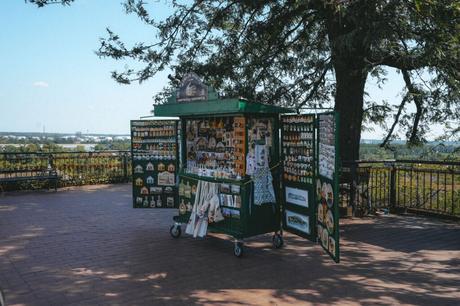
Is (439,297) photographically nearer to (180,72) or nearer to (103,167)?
(180,72)

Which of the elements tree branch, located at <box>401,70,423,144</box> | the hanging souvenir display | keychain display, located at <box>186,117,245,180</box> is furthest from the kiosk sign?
tree branch, located at <box>401,70,423,144</box>

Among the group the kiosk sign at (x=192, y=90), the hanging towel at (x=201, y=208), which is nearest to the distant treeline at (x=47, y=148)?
the kiosk sign at (x=192, y=90)

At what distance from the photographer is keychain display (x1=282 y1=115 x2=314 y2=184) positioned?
6.28 metres

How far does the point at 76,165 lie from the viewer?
15375 millimetres

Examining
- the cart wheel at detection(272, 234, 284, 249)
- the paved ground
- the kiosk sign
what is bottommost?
the paved ground

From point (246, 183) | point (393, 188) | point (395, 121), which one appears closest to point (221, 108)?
point (246, 183)

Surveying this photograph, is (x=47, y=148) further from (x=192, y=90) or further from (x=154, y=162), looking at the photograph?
(x=192, y=90)

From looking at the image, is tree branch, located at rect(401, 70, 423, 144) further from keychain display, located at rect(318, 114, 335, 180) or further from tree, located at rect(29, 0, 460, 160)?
keychain display, located at rect(318, 114, 335, 180)

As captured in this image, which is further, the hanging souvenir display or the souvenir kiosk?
the souvenir kiosk

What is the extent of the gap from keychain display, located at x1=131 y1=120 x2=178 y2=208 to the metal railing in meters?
6.53

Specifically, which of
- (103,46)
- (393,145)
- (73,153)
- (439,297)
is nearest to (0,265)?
(439,297)

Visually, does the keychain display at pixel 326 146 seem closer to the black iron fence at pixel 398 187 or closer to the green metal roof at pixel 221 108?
the green metal roof at pixel 221 108

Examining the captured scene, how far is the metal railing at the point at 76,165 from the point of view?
45.5 feet

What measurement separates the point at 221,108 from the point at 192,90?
893 millimetres
